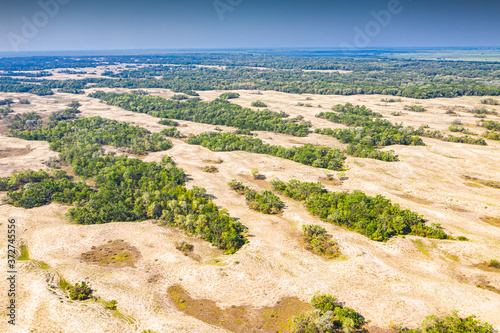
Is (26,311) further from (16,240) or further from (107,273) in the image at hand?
(16,240)

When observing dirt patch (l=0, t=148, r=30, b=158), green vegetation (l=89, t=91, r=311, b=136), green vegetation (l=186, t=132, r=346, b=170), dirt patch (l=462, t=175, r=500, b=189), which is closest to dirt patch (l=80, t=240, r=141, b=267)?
green vegetation (l=186, t=132, r=346, b=170)

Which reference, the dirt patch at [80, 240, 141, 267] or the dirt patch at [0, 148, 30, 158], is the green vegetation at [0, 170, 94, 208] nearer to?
the dirt patch at [80, 240, 141, 267]

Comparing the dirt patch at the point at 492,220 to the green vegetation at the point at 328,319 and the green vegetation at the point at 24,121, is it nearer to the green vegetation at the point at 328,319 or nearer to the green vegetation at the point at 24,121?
the green vegetation at the point at 328,319

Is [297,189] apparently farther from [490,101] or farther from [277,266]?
[490,101]

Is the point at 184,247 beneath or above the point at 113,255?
above

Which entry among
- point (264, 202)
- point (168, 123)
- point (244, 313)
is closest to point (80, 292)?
point (244, 313)

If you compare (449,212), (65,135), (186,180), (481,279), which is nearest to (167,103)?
(65,135)

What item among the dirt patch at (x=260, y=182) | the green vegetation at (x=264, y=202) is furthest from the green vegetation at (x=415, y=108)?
the green vegetation at (x=264, y=202)
